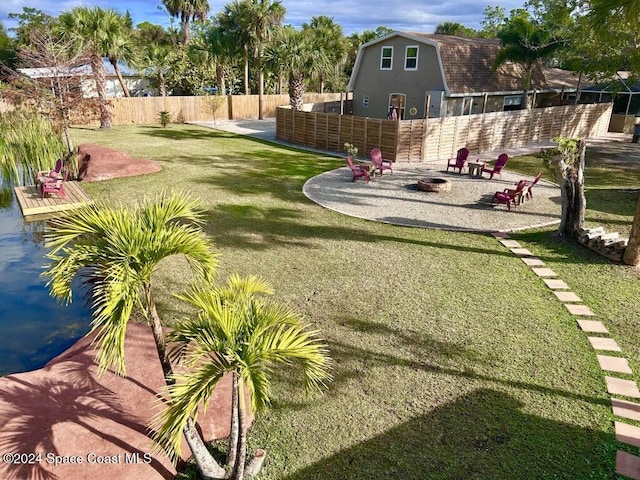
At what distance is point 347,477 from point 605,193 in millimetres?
15716

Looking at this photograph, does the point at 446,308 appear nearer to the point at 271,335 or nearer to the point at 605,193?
the point at 271,335


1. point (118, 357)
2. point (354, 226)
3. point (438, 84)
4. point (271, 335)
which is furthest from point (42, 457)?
point (438, 84)

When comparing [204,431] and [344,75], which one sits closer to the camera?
[204,431]

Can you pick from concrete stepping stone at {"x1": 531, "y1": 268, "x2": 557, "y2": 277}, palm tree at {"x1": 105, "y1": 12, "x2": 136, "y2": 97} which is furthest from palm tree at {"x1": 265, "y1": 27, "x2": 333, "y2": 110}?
concrete stepping stone at {"x1": 531, "y1": 268, "x2": 557, "y2": 277}

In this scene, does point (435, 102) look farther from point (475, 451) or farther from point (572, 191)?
point (475, 451)

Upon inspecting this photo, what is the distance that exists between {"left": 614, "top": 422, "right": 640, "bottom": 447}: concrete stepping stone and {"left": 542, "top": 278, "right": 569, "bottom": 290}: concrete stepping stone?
390 centimetres

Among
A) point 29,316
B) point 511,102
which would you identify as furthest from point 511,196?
point 511,102

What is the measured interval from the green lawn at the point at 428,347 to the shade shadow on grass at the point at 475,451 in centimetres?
2

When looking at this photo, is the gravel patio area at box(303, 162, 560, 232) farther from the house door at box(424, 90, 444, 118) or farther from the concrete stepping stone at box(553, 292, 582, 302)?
the house door at box(424, 90, 444, 118)

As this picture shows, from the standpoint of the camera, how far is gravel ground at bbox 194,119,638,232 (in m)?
13.0

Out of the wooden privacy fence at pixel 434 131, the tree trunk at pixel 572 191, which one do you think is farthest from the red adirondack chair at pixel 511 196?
the wooden privacy fence at pixel 434 131

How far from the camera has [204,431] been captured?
5.26 m

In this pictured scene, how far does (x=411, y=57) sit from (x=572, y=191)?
18422 mm

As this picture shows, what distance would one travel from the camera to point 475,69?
88.1ft
